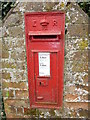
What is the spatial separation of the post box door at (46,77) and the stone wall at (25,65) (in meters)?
0.14

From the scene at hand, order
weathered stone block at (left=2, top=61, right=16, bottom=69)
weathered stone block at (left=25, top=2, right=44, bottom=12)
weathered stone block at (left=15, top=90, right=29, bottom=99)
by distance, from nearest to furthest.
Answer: weathered stone block at (left=25, top=2, right=44, bottom=12) < weathered stone block at (left=2, top=61, right=16, bottom=69) < weathered stone block at (left=15, top=90, right=29, bottom=99)

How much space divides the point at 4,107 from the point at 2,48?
849mm

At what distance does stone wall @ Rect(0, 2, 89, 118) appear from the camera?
5.56 feet

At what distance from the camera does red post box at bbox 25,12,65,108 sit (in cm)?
168

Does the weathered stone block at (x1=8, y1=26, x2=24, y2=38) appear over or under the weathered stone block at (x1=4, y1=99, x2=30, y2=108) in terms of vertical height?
over

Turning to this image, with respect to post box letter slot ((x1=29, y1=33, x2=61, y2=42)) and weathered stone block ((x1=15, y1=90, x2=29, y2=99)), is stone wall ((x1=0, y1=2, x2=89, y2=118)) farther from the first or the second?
post box letter slot ((x1=29, y1=33, x2=61, y2=42))

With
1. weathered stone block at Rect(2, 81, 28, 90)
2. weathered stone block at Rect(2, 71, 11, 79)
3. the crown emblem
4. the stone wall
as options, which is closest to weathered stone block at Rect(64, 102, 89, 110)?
the stone wall

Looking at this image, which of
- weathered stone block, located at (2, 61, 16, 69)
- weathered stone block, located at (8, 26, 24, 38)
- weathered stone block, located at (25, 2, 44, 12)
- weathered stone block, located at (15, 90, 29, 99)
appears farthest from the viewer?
weathered stone block, located at (15, 90, 29, 99)

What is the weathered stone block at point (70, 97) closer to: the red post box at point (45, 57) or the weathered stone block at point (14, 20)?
the red post box at point (45, 57)

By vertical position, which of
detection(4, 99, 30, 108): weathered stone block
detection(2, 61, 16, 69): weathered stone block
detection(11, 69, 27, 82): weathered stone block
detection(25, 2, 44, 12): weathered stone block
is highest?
detection(25, 2, 44, 12): weathered stone block

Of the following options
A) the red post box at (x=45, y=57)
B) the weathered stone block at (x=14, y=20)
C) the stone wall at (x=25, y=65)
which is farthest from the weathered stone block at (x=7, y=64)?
the weathered stone block at (x=14, y=20)

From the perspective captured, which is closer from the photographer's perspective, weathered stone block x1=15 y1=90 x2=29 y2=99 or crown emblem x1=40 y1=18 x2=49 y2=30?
crown emblem x1=40 y1=18 x2=49 y2=30

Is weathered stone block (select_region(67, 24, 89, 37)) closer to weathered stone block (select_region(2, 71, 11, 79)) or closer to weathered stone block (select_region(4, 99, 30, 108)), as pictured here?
weathered stone block (select_region(2, 71, 11, 79))

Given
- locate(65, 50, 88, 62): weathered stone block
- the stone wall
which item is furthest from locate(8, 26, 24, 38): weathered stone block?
locate(65, 50, 88, 62): weathered stone block
